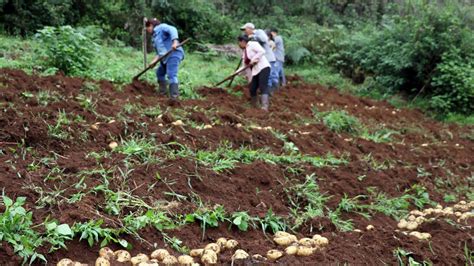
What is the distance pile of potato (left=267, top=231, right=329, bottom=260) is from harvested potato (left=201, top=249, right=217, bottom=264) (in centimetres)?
35

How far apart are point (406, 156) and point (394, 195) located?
1.98 metres

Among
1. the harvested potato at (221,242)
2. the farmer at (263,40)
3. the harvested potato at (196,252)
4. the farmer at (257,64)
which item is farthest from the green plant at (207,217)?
the farmer at (263,40)

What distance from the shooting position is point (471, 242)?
370 centimetres

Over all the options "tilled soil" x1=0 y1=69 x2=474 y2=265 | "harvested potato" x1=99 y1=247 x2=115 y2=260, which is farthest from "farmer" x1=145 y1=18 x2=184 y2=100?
"harvested potato" x1=99 y1=247 x2=115 y2=260

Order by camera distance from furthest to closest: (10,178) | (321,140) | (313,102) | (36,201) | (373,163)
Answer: (313,102), (321,140), (373,163), (10,178), (36,201)

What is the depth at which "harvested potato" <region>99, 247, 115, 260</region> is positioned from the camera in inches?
111

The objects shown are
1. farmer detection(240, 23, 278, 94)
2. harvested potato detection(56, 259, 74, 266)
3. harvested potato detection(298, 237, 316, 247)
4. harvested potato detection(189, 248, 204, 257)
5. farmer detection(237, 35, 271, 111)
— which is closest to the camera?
harvested potato detection(56, 259, 74, 266)

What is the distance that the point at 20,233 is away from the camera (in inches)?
112

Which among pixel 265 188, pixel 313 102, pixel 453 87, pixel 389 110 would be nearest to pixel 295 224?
pixel 265 188

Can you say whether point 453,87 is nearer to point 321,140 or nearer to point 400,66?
point 400,66

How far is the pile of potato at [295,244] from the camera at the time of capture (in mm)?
3078

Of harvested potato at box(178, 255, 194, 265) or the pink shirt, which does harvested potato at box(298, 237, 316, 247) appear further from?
the pink shirt

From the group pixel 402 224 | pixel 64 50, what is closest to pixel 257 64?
pixel 64 50

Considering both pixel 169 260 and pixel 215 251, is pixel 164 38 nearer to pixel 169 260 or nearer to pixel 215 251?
pixel 215 251
